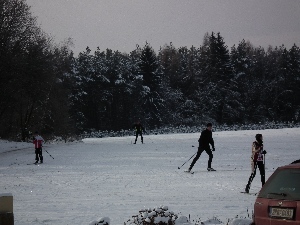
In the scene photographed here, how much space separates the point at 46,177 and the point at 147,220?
11.8 meters

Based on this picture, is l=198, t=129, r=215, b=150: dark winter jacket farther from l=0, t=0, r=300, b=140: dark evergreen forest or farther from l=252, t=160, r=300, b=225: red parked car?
l=0, t=0, r=300, b=140: dark evergreen forest

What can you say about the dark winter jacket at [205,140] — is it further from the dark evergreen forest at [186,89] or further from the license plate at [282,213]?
the dark evergreen forest at [186,89]

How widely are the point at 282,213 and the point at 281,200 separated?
17 centimetres

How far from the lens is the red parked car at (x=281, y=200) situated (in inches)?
252

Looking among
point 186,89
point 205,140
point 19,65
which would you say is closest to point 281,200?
point 205,140

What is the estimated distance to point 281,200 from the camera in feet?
21.6

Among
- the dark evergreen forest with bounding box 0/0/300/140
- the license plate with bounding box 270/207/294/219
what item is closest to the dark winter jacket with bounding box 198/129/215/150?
the license plate with bounding box 270/207/294/219

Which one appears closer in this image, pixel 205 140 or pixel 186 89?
pixel 205 140

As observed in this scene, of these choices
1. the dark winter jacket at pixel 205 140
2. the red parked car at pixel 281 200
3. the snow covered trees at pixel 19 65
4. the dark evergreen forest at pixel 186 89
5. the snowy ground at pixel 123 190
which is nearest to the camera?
the red parked car at pixel 281 200

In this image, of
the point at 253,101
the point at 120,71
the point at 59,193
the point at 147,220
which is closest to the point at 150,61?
the point at 120,71

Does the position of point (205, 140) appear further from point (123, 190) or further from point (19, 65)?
point (19, 65)

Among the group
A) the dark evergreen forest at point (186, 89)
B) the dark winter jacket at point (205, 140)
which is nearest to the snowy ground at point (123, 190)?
the dark winter jacket at point (205, 140)

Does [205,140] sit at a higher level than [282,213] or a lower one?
higher

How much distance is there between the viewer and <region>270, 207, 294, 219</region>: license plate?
6402mm
